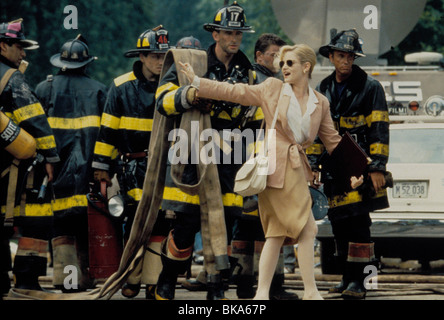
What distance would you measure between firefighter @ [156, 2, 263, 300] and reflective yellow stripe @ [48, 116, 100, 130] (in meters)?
1.75

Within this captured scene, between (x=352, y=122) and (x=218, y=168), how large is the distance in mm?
1485

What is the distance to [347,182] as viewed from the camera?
9578mm

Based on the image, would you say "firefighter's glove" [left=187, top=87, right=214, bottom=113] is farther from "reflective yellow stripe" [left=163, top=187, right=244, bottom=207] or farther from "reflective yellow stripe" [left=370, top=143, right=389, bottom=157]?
"reflective yellow stripe" [left=370, top=143, right=389, bottom=157]

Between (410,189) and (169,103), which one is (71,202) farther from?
(410,189)

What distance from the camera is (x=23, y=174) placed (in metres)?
9.84

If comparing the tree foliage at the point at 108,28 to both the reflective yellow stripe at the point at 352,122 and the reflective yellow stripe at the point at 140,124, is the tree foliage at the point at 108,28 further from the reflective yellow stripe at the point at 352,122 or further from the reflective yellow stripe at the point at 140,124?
the reflective yellow stripe at the point at 140,124

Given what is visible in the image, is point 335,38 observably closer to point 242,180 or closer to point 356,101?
point 356,101

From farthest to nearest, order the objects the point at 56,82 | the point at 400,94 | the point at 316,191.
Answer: the point at 400,94 → the point at 56,82 → the point at 316,191

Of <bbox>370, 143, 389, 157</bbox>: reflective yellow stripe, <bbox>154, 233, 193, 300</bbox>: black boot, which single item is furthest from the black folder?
<bbox>154, 233, 193, 300</bbox>: black boot

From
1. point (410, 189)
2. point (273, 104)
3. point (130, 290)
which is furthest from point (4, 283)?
point (410, 189)

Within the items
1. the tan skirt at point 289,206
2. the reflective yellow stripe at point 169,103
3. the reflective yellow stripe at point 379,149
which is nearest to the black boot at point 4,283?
the reflective yellow stripe at point 169,103

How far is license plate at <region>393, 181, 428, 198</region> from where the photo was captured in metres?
12.2
